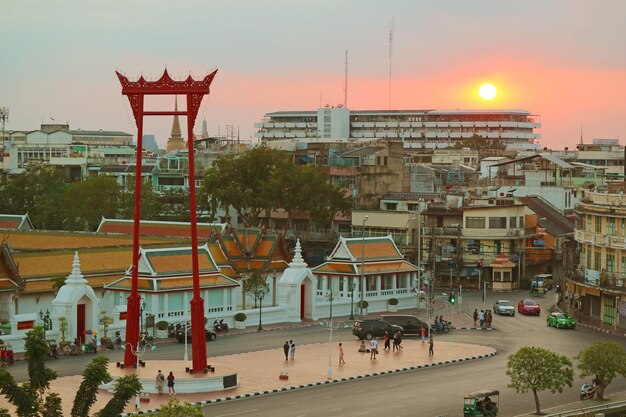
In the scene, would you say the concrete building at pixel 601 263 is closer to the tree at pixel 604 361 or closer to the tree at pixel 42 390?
the tree at pixel 604 361

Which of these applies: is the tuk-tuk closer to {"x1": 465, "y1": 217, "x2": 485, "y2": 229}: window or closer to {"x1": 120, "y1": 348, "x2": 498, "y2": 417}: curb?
{"x1": 120, "y1": 348, "x2": 498, "y2": 417}: curb

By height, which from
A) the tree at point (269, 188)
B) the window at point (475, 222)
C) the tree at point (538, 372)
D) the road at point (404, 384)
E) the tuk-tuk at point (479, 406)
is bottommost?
the road at point (404, 384)

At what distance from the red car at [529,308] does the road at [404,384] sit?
7839 mm

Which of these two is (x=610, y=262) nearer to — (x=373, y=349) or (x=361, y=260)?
(x=361, y=260)

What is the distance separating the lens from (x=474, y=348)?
2810 inches

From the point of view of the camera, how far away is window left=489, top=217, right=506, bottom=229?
109m

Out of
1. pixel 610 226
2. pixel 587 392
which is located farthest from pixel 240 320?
pixel 587 392

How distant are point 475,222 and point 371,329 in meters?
36.7

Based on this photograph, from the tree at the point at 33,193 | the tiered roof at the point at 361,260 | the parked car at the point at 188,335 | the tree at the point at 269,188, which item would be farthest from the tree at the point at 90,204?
the parked car at the point at 188,335

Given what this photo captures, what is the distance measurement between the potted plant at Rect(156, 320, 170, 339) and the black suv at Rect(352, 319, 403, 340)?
1005 centimetres

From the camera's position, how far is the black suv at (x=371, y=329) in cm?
7419

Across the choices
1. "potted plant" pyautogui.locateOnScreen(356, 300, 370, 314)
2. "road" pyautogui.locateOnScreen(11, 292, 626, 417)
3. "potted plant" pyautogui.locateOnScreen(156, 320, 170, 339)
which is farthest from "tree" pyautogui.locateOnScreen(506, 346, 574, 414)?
"potted plant" pyautogui.locateOnScreen(356, 300, 370, 314)

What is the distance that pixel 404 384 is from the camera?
60.2m

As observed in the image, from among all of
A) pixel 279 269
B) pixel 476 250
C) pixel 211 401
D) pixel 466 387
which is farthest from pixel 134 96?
pixel 476 250
